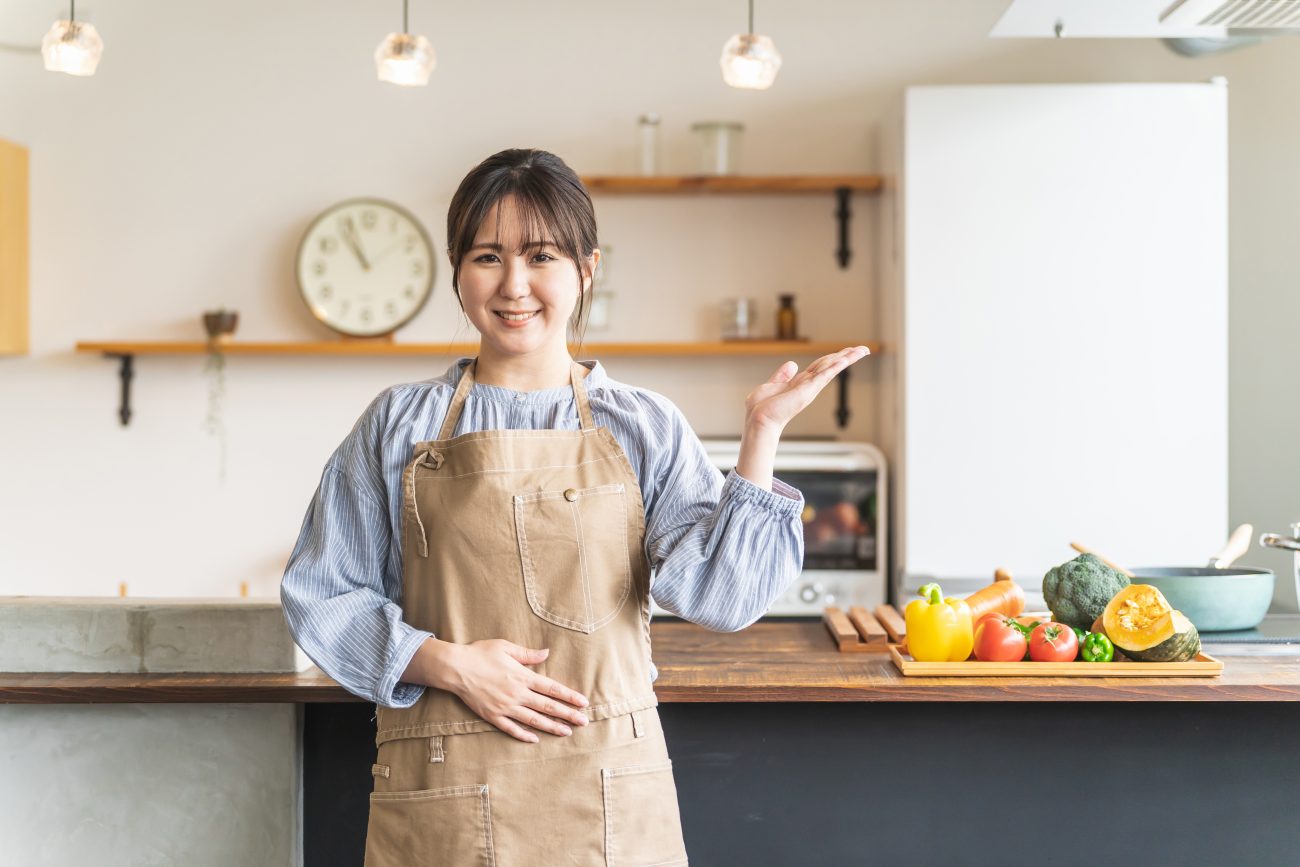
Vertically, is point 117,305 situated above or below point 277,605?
above

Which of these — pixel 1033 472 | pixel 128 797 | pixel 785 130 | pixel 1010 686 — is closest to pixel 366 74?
pixel 785 130

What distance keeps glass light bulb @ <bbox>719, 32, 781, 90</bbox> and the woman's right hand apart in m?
1.86

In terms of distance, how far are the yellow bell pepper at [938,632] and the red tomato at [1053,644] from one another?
94mm

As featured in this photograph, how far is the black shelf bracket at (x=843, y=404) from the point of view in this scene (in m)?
3.64

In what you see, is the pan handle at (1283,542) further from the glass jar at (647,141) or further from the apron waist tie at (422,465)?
the glass jar at (647,141)

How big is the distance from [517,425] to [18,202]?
291cm

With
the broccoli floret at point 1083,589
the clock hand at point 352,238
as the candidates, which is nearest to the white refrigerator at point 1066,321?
the broccoli floret at point 1083,589

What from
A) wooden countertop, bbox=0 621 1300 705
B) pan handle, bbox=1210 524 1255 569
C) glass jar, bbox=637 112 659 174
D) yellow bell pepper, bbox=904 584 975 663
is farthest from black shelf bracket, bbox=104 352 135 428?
pan handle, bbox=1210 524 1255 569

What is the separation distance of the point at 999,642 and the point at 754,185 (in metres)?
2.00

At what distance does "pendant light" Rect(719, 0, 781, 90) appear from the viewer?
285 centimetres

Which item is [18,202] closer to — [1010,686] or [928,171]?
[928,171]

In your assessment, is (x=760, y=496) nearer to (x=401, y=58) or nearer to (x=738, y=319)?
(x=401, y=58)

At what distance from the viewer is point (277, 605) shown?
178 cm

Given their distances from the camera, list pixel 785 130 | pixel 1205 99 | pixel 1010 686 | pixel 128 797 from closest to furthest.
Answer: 1. pixel 1010 686
2. pixel 128 797
3. pixel 1205 99
4. pixel 785 130
